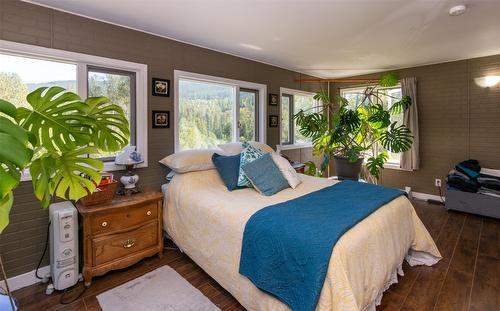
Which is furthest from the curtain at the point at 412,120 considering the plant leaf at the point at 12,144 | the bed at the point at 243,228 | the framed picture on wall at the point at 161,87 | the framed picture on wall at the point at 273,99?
the plant leaf at the point at 12,144

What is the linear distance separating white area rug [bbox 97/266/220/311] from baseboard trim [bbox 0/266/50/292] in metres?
0.68

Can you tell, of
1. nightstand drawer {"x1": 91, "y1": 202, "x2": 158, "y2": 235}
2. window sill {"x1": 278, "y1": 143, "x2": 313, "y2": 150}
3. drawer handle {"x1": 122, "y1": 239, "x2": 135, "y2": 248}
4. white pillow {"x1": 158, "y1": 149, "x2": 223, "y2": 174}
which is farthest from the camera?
window sill {"x1": 278, "y1": 143, "x2": 313, "y2": 150}

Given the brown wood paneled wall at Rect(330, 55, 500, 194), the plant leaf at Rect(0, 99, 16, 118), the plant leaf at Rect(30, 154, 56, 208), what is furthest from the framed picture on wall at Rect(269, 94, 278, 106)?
the plant leaf at Rect(0, 99, 16, 118)

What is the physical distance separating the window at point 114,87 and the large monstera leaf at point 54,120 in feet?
4.85

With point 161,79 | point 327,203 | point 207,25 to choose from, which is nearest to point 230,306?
point 327,203

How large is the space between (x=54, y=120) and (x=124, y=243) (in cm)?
148

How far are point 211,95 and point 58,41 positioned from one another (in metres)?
1.67

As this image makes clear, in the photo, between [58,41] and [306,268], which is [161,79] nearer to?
[58,41]

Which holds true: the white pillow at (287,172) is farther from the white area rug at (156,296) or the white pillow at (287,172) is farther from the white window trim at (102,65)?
the white window trim at (102,65)

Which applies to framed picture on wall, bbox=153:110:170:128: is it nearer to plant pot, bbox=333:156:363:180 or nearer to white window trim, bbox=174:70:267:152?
white window trim, bbox=174:70:267:152

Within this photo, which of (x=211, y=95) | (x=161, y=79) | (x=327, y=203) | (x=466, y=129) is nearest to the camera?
(x=327, y=203)

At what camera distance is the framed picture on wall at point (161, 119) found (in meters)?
2.81

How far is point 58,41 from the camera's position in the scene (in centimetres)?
219

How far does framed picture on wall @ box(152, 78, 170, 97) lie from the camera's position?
2787mm
